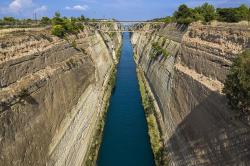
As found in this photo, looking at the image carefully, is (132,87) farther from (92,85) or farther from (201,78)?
(201,78)

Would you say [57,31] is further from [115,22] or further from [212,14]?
[115,22]

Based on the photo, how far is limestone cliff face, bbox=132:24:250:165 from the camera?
13.9m

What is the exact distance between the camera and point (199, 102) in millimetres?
18297

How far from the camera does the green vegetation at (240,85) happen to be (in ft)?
40.1

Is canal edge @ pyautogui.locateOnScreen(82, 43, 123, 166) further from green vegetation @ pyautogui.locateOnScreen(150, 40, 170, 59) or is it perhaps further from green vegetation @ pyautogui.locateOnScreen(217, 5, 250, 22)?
green vegetation @ pyautogui.locateOnScreen(217, 5, 250, 22)

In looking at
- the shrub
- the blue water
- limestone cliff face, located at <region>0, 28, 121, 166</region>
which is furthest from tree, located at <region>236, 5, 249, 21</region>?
the shrub

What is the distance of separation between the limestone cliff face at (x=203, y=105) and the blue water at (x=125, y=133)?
76.8 inches

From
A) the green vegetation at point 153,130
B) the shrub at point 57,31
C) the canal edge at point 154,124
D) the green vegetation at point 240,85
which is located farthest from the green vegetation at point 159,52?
the green vegetation at point 240,85

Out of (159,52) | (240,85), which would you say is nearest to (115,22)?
(159,52)

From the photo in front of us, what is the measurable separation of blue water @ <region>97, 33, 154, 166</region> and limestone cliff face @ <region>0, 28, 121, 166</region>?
1.65m

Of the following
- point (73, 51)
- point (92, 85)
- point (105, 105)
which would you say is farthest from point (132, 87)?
point (73, 51)

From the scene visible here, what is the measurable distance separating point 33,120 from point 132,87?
96.0ft

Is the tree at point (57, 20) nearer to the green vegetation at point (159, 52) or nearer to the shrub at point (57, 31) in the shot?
the shrub at point (57, 31)

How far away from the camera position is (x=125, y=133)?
2856 centimetres
